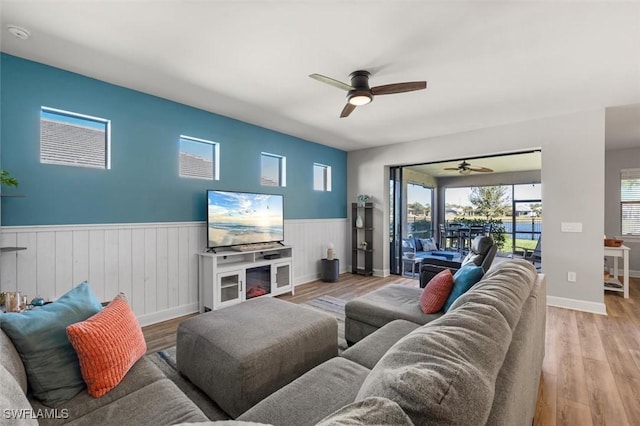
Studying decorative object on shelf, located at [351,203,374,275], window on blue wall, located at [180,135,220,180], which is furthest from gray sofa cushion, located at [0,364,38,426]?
decorative object on shelf, located at [351,203,374,275]

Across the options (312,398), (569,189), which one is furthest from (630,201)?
(312,398)

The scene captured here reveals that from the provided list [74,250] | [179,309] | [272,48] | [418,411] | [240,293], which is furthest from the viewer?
[240,293]

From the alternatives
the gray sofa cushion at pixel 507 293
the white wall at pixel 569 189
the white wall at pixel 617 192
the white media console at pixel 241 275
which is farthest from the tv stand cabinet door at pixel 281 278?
the white wall at pixel 617 192

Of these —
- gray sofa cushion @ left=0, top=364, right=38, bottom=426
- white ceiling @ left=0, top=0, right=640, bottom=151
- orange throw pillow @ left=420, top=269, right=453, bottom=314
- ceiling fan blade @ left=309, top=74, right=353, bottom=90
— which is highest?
white ceiling @ left=0, top=0, right=640, bottom=151

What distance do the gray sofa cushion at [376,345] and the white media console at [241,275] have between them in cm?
230

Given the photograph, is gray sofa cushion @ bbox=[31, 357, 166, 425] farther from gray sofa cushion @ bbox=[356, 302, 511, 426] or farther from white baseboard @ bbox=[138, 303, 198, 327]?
white baseboard @ bbox=[138, 303, 198, 327]

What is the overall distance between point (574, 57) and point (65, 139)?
4793 millimetres

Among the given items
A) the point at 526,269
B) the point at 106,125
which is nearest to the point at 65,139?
the point at 106,125

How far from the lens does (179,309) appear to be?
3525 millimetres

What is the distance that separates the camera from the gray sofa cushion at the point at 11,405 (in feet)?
2.42

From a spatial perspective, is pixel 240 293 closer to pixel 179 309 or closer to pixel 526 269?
pixel 179 309

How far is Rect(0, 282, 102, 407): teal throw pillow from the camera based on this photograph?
1.24 meters

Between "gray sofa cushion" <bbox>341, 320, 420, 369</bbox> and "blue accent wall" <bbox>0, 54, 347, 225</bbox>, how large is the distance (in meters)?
2.81

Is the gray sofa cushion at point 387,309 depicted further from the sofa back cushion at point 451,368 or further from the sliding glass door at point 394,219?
the sliding glass door at point 394,219
